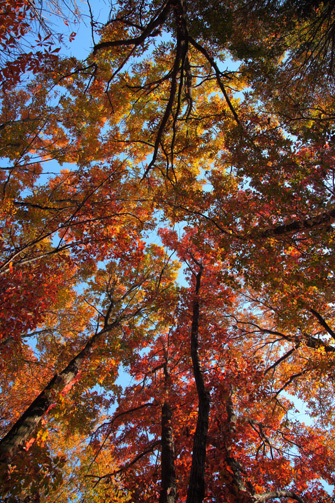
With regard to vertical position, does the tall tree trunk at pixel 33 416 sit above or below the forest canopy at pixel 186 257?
below

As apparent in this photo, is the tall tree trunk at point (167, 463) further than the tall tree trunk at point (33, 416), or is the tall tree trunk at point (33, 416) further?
the tall tree trunk at point (167, 463)

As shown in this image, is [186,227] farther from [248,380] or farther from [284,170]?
[248,380]

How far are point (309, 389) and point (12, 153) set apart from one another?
1339 cm

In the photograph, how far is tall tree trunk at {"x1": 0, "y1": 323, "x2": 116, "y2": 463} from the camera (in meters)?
4.52

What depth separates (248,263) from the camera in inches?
235

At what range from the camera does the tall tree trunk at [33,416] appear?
14.8 feet

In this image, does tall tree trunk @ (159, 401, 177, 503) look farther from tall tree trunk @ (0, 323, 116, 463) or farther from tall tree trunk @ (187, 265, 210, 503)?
tall tree trunk @ (0, 323, 116, 463)

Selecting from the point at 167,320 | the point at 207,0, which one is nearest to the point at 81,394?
the point at 167,320

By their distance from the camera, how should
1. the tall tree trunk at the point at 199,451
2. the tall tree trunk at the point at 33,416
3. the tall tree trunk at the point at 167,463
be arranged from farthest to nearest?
the tall tree trunk at the point at 167,463
the tall tree trunk at the point at 33,416
the tall tree trunk at the point at 199,451

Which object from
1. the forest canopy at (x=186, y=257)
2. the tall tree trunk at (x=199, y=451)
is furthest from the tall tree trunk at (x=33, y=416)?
the tall tree trunk at (x=199, y=451)

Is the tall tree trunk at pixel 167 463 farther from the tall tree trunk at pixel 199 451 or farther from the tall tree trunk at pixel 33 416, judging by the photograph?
the tall tree trunk at pixel 33 416

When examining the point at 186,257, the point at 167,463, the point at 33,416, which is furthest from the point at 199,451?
the point at 186,257

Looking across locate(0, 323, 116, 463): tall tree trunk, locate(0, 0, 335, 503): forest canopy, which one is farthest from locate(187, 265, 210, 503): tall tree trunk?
locate(0, 323, 116, 463): tall tree trunk

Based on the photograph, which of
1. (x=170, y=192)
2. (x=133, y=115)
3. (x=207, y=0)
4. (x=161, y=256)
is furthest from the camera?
(x=161, y=256)
